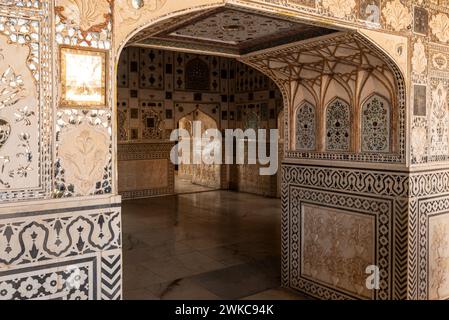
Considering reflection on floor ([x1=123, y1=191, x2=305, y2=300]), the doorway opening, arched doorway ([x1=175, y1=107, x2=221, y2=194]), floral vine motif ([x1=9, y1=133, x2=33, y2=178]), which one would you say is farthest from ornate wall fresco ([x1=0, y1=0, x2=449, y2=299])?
arched doorway ([x1=175, y1=107, x2=221, y2=194])

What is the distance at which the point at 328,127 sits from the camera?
3.88 metres

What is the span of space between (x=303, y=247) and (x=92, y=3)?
2.91 m

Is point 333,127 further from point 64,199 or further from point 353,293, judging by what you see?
point 64,199

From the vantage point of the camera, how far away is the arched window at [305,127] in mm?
4000

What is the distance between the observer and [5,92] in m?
1.81

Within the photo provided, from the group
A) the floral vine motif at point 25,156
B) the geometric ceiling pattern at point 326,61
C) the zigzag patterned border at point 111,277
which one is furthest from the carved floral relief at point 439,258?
the floral vine motif at point 25,156

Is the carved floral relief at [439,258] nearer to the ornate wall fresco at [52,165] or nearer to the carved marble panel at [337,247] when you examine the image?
the carved marble panel at [337,247]

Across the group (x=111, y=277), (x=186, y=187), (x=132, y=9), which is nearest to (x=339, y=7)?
(x=132, y=9)

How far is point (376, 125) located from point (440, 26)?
1.00 metres

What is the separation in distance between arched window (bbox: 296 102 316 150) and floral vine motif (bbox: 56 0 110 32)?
2.41m

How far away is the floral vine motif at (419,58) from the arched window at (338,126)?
0.61m

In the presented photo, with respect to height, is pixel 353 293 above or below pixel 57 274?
below

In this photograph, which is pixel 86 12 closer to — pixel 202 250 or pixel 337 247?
pixel 337 247

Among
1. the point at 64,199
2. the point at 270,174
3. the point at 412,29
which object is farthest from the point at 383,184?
the point at 270,174
